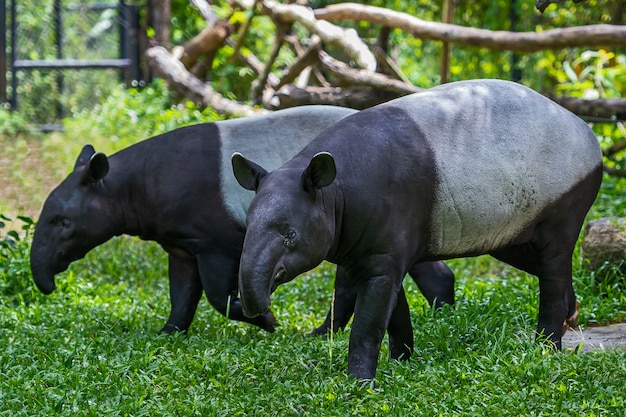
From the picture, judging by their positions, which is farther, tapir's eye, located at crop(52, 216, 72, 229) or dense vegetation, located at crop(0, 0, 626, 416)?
tapir's eye, located at crop(52, 216, 72, 229)

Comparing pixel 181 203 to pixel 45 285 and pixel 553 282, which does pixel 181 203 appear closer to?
pixel 45 285

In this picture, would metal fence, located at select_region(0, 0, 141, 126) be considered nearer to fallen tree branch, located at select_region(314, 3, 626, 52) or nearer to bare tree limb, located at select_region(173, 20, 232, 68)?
bare tree limb, located at select_region(173, 20, 232, 68)

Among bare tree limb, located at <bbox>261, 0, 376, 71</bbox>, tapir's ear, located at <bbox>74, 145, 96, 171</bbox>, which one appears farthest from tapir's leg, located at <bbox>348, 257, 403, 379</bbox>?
bare tree limb, located at <bbox>261, 0, 376, 71</bbox>

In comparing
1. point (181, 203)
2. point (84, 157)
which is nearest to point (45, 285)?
point (84, 157)

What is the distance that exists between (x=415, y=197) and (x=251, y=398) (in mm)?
1253

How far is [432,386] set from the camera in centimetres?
451

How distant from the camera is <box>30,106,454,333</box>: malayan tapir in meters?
5.96

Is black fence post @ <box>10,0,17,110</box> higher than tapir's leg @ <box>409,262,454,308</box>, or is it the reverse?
tapir's leg @ <box>409,262,454,308</box>

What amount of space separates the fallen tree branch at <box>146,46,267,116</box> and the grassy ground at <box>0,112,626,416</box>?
425 centimetres

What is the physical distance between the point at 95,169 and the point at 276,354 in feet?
5.74

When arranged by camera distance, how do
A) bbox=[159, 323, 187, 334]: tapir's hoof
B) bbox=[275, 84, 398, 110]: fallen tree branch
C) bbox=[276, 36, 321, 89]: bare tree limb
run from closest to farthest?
bbox=[159, 323, 187, 334]: tapir's hoof → bbox=[275, 84, 398, 110]: fallen tree branch → bbox=[276, 36, 321, 89]: bare tree limb

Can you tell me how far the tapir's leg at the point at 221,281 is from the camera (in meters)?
5.92

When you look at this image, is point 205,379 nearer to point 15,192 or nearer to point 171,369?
point 171,369

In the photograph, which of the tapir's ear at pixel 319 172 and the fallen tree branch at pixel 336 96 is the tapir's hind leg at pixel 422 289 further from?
the fallen tree branch at pixel 336 96
